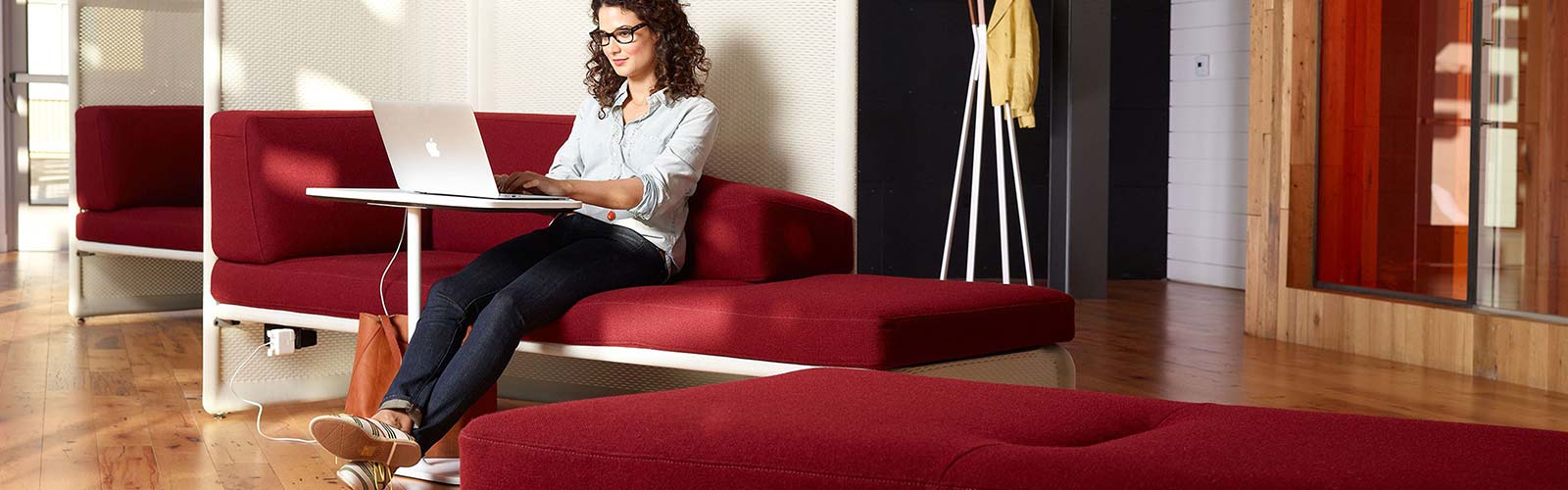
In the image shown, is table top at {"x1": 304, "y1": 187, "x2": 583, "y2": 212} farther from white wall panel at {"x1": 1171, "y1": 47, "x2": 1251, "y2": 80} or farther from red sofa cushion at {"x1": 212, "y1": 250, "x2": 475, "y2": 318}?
white wall panel at {"x1": 1171, "y1": 47, "x2": 1251, "y2": 80}

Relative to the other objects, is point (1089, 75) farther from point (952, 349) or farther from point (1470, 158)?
point (952, 349)

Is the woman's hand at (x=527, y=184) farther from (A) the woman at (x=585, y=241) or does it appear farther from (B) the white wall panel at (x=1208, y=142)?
(B) the white wall panel at (x=1208, y=142)

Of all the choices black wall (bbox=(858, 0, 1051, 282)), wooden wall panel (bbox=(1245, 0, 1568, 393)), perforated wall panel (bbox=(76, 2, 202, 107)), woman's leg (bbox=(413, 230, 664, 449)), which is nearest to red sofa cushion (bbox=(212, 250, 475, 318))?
woman's leg (bbox=(413, 230, 664, 449))

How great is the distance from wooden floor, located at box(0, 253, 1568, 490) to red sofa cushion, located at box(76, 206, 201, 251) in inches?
12.5

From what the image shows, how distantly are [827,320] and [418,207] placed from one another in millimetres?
802

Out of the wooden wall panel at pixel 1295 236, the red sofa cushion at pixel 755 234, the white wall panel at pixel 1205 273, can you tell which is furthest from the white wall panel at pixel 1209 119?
the red sofa cushion at pixel 755 234

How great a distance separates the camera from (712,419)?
1.75 metres

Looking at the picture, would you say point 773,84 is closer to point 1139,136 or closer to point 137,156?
point 137,156

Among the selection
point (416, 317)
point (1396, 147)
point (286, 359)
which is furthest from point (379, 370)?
point (1396, 147)

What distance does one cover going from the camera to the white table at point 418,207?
106 inches

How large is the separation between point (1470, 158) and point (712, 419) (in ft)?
12.0

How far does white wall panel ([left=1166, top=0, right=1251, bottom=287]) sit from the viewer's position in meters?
7.67

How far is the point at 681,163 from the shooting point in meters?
3.28

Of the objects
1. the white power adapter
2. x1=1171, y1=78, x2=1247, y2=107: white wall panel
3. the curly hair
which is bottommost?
the white power adapter
